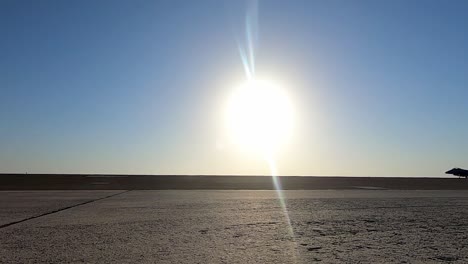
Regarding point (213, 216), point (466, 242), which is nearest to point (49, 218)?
point (213, 216)

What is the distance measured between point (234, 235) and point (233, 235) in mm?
23

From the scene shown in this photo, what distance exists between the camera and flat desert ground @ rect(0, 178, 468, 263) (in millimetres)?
7879

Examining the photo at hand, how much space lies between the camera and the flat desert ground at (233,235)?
25.8ft

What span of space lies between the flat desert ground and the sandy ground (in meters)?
0.02

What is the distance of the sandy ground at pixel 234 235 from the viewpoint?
788 centimetres

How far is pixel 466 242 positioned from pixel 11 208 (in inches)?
541

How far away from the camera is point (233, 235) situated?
10047mm

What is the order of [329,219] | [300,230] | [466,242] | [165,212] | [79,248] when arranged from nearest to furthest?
[79,248] < [466,242] < [300,230] < [329,219] < [165,212]

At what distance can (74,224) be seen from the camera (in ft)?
38.2

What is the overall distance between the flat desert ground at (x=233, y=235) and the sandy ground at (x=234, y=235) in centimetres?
2

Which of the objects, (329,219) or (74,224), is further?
(329,219)

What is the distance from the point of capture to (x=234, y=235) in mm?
10039

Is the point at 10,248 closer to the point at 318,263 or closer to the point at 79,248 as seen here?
the point at 79,248

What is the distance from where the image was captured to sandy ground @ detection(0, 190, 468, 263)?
7.88 m
